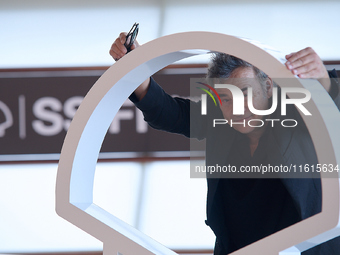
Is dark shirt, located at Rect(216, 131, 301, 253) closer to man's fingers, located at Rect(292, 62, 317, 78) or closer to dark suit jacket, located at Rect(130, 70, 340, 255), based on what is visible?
dark suit jacket, located at Rect(130, 70, 340, 255)

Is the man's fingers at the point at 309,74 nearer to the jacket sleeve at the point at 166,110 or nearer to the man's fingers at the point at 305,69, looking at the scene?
the man's fingers at the point at 305,69

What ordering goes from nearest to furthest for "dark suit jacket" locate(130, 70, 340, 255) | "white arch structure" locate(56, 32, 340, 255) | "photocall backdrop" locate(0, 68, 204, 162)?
1. "white arch structure" locate(56, 32, 340, 255)
2. "dark suit jacket" locate(130, 70, 340, 255)
3. "photocall backdrop" locate(0, 68, 204, 162)

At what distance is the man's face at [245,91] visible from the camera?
0.96 meters

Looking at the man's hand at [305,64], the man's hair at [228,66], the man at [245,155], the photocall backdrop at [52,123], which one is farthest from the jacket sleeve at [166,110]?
the photocall backdrop at [52,123]

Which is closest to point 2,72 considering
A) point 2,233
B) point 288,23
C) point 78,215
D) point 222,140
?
point 2,233

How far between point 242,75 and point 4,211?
2.92m

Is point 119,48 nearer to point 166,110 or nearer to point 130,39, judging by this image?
point 130,39

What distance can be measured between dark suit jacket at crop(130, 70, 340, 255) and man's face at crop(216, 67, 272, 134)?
0.07 m

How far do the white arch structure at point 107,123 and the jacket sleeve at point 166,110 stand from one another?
0.96 ft

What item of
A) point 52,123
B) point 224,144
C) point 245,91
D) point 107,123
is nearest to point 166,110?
point 224,144

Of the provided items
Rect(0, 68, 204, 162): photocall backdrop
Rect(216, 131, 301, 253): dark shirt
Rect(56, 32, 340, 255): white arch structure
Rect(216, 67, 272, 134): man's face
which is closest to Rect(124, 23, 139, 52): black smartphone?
Rect(56, 32, 340, 255): white arch structure

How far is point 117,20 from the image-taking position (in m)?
3.62

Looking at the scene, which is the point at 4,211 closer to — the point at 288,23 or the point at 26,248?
the point at 26,248

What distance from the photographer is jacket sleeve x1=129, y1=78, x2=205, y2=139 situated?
104cm
